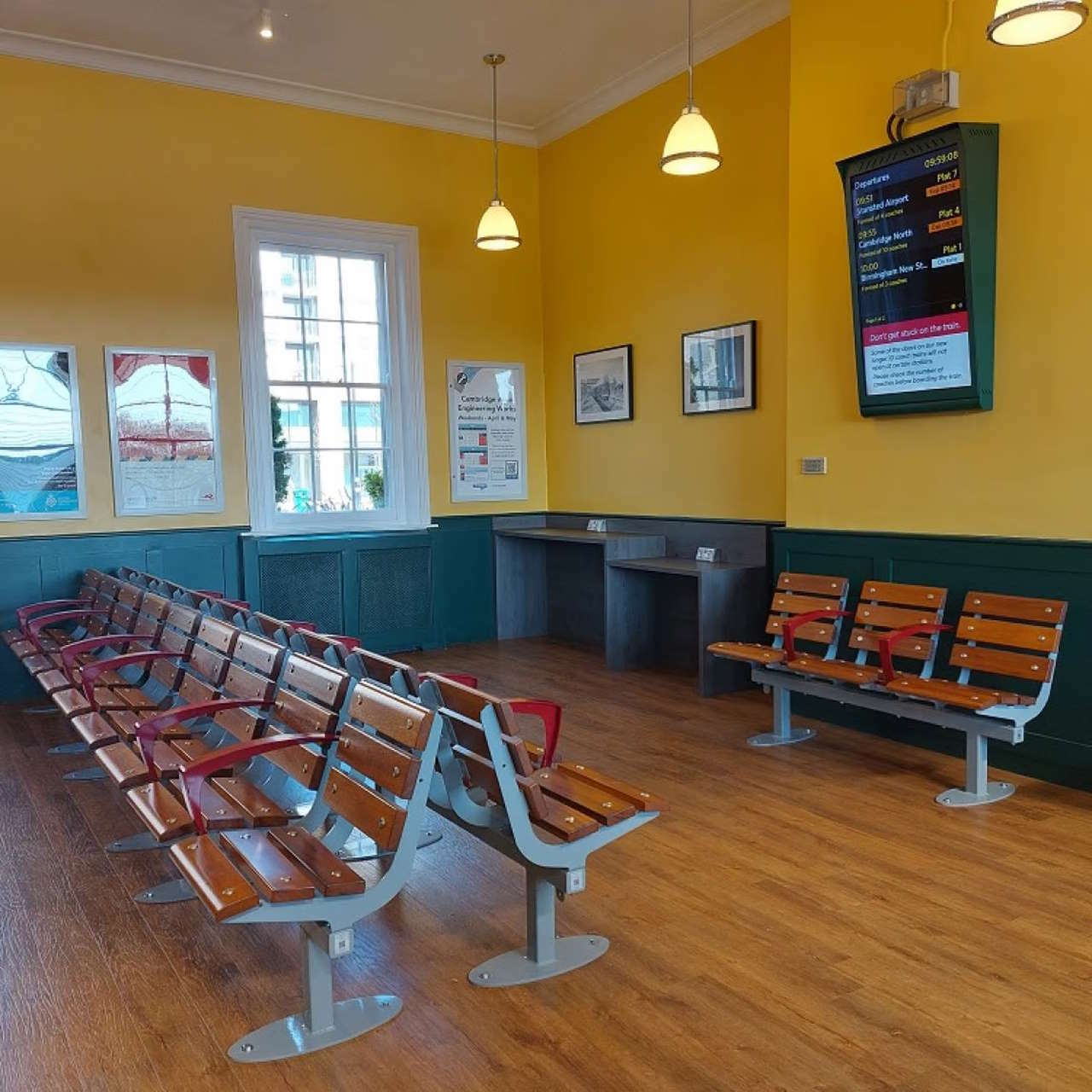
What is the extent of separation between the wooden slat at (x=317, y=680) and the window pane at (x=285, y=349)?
14.0 ft

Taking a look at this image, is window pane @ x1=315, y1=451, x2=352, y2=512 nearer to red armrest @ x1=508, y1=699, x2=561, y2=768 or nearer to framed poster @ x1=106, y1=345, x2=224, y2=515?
framed poster @ x1=106, y1=345, x2=224, y2=515

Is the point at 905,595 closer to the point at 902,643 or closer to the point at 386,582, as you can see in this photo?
the point at 902,643

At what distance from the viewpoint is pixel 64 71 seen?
19.1 feet

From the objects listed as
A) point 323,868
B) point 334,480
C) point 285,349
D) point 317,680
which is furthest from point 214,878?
point 285,349

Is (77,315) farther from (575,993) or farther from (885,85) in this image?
(575,993)

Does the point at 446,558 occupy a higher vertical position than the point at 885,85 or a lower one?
lower

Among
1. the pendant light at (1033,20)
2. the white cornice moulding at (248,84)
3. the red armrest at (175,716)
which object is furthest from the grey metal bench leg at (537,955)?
the white cornice moulding at (248,84)

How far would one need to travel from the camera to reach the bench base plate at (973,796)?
3729 mm

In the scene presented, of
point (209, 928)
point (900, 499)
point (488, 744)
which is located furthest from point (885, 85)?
point (209, 928)

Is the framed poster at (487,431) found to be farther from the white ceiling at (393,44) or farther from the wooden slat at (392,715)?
the wooden slat at (392,715)

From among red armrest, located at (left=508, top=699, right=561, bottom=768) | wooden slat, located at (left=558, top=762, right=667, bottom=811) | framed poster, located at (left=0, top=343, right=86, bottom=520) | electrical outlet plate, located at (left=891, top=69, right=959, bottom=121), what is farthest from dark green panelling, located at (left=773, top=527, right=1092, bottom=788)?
framed poster, located at (left=0, top=343, right=86, bottom=520)

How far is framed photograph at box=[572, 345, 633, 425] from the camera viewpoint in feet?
22.2

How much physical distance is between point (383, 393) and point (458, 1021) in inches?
214

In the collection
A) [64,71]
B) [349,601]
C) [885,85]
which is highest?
[64,71]
